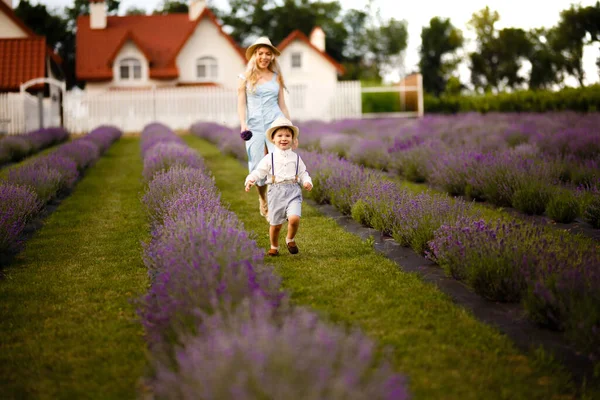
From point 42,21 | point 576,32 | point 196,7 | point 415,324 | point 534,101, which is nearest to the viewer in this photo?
point 415,324

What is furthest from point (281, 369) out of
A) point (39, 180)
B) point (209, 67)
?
point (209, 67)

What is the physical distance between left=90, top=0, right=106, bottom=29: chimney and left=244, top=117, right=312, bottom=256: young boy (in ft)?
125

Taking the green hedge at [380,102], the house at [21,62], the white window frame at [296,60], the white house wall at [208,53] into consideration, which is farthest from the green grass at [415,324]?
the white window frame at [296,60]

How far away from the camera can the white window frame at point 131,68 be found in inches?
1478

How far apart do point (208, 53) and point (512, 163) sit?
3294cm

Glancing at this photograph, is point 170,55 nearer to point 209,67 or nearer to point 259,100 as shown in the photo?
point 209,67

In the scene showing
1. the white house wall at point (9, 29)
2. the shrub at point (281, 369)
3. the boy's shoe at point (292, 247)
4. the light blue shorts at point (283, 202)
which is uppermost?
the white house wall at point (9, 29)

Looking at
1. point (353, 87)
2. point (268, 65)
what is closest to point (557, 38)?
point (353, 87)

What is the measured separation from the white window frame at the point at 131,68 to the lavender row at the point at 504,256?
33.0m

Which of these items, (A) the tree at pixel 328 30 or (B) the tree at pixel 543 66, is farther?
(A) the tree at pixel 328 30

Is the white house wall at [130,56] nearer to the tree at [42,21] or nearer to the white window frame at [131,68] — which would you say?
the white window frame at [131,68]

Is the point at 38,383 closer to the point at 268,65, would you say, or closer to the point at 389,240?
the point at 389,240

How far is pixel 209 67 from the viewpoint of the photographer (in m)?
39.5

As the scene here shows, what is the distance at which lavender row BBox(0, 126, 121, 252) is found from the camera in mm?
5684
